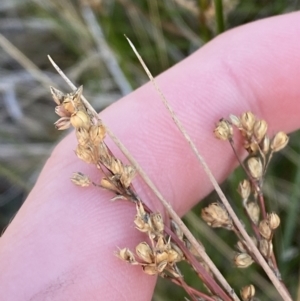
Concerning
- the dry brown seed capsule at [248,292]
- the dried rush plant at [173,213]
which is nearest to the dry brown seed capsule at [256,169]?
the dried rush plant at [173,213]

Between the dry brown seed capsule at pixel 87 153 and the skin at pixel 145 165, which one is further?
the skin at pixel 145 165

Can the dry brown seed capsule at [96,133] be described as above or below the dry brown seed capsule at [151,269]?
above

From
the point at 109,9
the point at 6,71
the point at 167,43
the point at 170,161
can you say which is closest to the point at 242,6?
the point at 167,43

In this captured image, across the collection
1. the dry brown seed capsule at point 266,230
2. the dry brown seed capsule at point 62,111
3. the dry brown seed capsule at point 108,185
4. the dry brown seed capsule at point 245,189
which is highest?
the dry brown seed capsule at point 62,111

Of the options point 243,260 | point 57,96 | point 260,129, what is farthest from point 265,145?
point 57,96

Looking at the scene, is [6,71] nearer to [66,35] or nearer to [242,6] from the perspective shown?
[66,35]

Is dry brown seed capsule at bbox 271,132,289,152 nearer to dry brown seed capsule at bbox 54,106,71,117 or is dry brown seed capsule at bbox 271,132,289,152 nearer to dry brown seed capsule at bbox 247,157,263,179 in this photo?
dry brown seed capsule at bbox 247,157,263,179

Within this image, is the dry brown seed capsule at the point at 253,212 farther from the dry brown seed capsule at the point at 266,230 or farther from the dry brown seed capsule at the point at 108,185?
the dry brown seed capsule at the point at 108,185

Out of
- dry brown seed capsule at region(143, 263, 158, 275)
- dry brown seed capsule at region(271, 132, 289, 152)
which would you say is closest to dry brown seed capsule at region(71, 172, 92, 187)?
dry brown seed capsule at region(143, 263, 158, 275)

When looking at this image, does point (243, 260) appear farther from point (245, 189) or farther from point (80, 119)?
point (80, 119)
